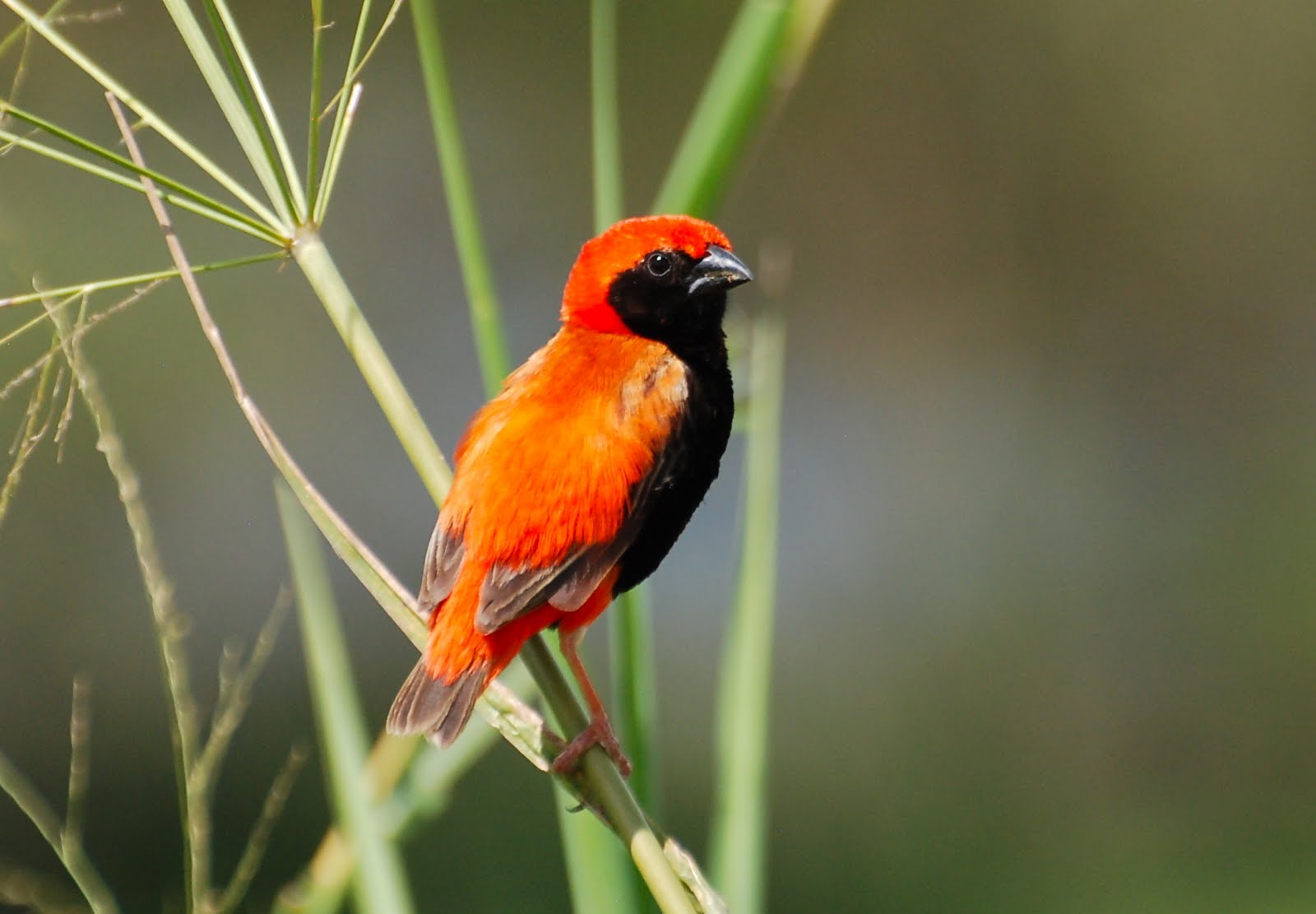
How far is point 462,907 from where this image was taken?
17.0ft

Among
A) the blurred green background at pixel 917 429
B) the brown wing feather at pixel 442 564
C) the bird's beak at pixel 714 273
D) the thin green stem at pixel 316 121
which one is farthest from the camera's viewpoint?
the blurred green background at pixel 917 429

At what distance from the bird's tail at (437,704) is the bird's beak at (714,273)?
2.15 ft

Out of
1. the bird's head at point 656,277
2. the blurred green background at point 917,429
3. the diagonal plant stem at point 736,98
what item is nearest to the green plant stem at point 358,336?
the diagonal plant stem at point 736,98

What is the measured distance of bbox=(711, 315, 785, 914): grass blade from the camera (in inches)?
54.0

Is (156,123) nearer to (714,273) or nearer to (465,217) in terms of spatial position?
(465,217)

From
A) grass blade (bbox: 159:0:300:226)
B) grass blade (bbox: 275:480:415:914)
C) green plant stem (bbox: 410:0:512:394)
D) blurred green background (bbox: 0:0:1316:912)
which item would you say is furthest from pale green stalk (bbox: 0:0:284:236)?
blurred green background (bbox: 0:0:1316:912)

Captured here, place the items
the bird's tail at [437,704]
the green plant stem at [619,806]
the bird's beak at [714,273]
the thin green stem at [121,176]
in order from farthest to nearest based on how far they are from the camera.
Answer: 1. the bird's beak at [714,273]
2. the bird's tail at [437,704]
3. the thin green stem at [121,176]
4. the green plant stem at [619,806]

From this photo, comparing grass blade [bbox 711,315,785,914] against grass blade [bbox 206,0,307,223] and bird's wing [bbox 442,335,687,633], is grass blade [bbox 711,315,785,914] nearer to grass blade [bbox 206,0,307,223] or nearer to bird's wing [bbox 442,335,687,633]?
bird's wing [bbox 442,335,687,633]

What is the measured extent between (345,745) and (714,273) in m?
0.94

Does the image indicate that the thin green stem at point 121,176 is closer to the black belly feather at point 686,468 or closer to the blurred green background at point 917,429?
the black belly feather at point 686,468

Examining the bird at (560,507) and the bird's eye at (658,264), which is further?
the bird's eye at (658,264)

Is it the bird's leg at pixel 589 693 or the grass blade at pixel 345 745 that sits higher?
the grass blade at pixel 345 745

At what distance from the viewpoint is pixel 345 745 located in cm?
137

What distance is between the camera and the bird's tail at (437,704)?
64.4 inches
